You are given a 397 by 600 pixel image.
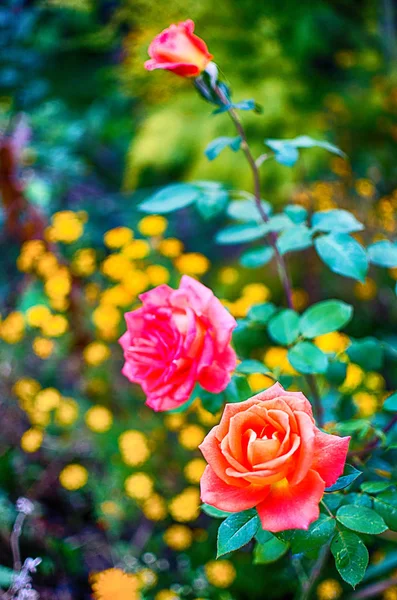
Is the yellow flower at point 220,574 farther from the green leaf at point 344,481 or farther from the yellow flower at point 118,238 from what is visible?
the yellow flower at point 118,238

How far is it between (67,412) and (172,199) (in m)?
0.79

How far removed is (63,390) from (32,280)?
18.3 inches

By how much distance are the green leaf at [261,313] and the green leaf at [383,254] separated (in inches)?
7.1

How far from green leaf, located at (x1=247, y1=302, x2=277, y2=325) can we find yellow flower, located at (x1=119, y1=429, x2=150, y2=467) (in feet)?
1.89

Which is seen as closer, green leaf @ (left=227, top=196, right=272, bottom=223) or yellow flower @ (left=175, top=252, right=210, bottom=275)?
green leaf @ (left=227, top=196, right=272, bottom=223)

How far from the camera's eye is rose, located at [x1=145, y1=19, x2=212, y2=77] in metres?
0.68

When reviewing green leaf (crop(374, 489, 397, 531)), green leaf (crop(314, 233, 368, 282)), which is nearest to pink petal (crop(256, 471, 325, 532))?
green leaf (crop(374, 489, 397, 531))

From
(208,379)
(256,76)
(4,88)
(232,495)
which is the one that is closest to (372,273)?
(256,76)

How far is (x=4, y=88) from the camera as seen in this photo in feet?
9.33

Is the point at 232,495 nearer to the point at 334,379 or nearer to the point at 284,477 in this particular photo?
the point at 284,477

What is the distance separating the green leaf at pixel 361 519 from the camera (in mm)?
522

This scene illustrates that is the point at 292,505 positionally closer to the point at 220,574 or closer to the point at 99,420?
the point at 220,574

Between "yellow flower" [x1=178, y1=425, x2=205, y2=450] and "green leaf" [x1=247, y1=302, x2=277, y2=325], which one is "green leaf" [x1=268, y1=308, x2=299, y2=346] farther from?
"yellow flower" [x1=178, y1=425, x2=205, y2=450]

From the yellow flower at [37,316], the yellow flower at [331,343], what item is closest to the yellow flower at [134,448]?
the yellow flower at [37,316]
